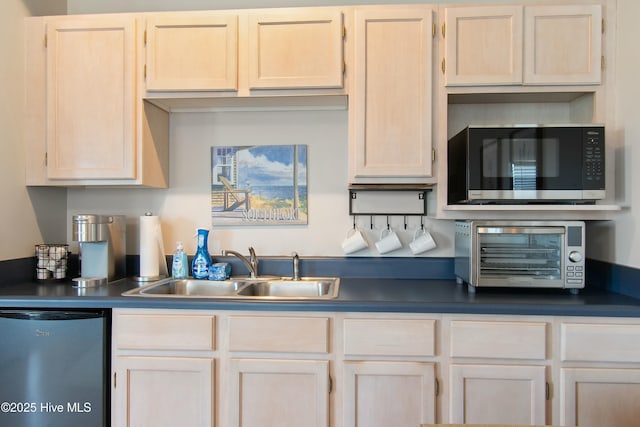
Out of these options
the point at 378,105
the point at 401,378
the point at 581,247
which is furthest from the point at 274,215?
the point at 581,247

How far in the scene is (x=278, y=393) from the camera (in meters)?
1.57

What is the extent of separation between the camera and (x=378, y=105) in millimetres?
1818

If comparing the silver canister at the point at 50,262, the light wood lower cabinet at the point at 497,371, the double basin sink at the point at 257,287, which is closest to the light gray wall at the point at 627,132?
the light wood lower cabinet at the point at 497,371

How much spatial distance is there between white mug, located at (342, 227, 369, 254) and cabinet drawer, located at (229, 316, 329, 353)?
586mm

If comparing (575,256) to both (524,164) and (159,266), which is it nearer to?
(524,164)

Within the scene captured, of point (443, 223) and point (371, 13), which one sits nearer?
point (371, 13)

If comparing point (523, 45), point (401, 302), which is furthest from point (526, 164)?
point (401, 302)

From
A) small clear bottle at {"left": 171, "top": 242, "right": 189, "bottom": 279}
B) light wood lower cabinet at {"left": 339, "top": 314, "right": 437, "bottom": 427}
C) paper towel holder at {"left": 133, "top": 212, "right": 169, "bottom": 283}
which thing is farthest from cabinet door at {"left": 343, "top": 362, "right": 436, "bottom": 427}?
paper towel holder at {"left": 133, "top": 212, "right": 169, "bottom": 283}

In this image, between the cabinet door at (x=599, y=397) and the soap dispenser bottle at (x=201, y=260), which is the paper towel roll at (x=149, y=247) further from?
the cabinet door at (x=599, y=397)

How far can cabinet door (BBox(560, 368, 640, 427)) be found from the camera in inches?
58.9

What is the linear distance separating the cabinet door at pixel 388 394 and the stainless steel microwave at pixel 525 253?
0.50 meters

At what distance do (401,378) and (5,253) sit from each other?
1.89m

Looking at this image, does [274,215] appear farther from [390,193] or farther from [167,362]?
[167,362]

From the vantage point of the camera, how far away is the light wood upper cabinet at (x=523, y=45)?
1757 mm
